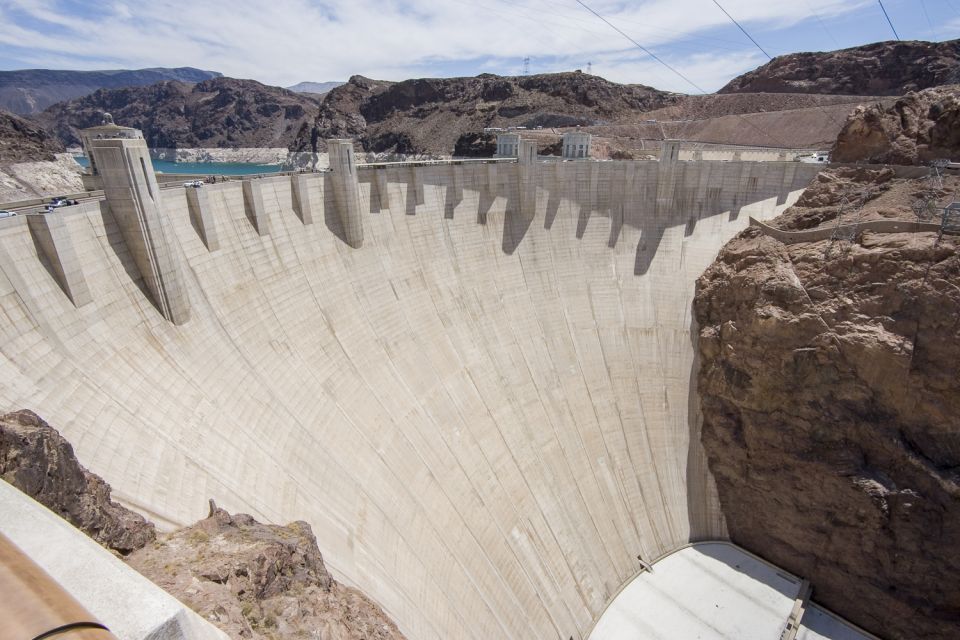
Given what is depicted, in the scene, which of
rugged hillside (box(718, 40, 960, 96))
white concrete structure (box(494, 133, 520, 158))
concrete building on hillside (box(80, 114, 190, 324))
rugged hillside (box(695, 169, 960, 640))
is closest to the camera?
concrete building on hillside (box(80, 114, 190, 324))

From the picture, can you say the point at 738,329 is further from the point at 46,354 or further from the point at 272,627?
the point at 46,354

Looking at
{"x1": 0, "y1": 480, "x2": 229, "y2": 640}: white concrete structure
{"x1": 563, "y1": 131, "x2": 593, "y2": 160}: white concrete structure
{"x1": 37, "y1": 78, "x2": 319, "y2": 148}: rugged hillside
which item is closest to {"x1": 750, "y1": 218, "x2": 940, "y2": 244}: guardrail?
{"x1": 563, "y1": 131, "x2": 593, "y2": 160}: white concrete structure

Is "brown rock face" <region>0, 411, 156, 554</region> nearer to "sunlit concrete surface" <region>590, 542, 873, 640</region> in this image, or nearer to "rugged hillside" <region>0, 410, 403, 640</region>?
"rugged hillside" <region>0, 410, 403, 640</region>

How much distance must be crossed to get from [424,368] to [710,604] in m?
14.8

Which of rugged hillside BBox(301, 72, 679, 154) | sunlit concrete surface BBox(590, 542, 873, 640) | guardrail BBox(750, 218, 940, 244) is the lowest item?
sunlit concrete surface BBox(590, 542, 873, 640)

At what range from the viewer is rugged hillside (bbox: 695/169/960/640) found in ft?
61.2

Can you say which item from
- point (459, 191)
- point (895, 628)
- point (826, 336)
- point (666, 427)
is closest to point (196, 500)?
point (459, 191)

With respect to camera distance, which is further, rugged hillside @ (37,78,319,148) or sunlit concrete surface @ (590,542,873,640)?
rugged hillside @ (37,78,319,148)

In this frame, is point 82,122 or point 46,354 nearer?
point 46,354

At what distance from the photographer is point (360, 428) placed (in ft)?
52.2

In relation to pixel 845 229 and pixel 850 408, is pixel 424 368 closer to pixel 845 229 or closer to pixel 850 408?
pixel 850 408

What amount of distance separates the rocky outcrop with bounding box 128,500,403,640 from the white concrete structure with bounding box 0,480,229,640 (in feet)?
10.1

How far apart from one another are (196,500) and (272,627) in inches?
171

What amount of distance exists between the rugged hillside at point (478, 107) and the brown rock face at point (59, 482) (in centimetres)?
6535
